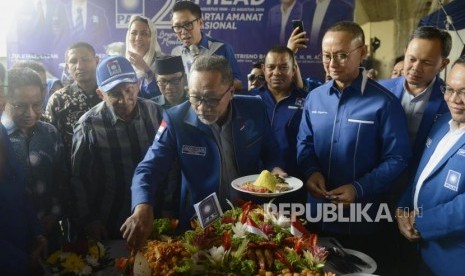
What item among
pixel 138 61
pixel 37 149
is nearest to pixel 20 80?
pixel 37 149

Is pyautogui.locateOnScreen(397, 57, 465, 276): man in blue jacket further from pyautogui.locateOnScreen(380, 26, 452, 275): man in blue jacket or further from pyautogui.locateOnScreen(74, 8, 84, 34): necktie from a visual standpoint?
pyautogui.locateOnScreen(74, 8, 84, 34): necktie

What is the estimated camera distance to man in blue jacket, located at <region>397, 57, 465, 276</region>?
117 cm

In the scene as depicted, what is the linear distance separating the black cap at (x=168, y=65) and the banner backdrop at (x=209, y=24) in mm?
266

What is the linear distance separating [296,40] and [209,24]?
45cm

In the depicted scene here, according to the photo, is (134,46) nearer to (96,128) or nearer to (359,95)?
(96,128)

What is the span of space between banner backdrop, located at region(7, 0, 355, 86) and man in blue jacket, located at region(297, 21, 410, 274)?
0.60m

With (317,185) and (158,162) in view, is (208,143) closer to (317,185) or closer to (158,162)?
(158,162)

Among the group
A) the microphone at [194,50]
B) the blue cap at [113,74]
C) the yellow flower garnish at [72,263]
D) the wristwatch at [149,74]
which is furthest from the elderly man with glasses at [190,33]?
the yellow flower garnish at [72,263]

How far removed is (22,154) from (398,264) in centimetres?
136

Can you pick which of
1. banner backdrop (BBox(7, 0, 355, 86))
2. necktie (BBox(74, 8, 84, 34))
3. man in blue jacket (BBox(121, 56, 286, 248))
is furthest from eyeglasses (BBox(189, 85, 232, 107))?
necktie (BBox(74, 8, 84, 34))

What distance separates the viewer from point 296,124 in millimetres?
1775

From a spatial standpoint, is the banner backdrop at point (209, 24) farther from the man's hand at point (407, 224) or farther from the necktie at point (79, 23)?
the man's hand at point (407, 224)

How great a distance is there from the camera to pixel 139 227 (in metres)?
1.10

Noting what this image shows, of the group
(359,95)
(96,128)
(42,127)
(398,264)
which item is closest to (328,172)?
(359,95)
